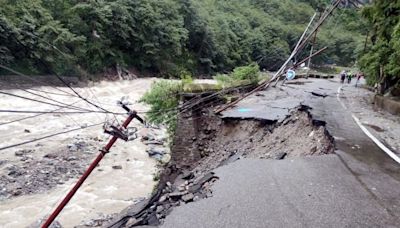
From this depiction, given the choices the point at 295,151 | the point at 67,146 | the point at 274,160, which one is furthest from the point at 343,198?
the point at 67,146

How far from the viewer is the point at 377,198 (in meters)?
5.30

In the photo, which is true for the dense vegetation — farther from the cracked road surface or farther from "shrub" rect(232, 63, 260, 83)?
the cracked road surface

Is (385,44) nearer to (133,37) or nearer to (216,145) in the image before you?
(216,145)

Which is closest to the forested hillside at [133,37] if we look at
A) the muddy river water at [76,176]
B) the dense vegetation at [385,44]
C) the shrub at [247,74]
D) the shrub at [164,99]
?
the muddy river water at [76,176]

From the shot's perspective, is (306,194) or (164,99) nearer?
(306,194)

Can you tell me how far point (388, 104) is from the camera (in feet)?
48.7

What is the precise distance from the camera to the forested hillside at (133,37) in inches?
1174


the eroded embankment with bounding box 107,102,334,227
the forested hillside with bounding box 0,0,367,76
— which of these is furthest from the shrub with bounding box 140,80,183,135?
the forested hillside with bounding box 0,0,367,76

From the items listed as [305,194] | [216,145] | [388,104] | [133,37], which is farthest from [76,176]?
[133,37]

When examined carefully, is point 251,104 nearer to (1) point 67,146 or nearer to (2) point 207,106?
(2) point 207,106

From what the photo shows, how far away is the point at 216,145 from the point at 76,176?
22.4 ft

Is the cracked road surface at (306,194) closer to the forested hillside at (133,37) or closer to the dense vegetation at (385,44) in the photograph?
the dense vegetation at (385,44)

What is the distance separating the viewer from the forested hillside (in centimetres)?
2981

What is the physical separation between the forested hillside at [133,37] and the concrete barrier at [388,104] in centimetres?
818
